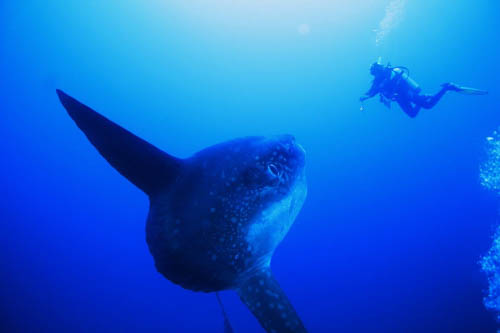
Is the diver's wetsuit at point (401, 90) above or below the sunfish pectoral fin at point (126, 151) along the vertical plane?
above

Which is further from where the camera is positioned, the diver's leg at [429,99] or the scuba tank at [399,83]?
the scuba tank at [399,83]

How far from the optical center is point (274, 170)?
2182mm

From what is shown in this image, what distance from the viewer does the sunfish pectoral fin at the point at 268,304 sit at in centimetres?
217

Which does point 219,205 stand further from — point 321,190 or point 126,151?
point 321,190

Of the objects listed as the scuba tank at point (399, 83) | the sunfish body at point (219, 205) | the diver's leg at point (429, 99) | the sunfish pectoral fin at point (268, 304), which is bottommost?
the sunfish pectoral fin at point (268, 304)

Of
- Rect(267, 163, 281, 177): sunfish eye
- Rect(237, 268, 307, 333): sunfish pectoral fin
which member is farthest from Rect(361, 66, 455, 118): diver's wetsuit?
Rect(237, 268, 307, 333): sunfish pectoral fin

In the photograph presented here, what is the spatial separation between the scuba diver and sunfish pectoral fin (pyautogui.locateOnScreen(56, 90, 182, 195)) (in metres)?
→ 9.38

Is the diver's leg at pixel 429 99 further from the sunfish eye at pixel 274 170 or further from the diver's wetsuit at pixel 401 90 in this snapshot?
the sunfish eye at pixel 274 170

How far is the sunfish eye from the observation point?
214 centimetres

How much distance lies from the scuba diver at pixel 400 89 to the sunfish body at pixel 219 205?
9.11 m

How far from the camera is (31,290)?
1200 inches

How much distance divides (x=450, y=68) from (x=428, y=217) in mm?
39127

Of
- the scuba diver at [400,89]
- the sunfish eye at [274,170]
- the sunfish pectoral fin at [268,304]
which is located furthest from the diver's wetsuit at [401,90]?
the sunfish pectoral fin at [268,304]

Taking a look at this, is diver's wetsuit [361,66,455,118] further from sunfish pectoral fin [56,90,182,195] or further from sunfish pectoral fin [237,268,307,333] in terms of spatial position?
sunfish pectoral fin [56,90,182,195]
